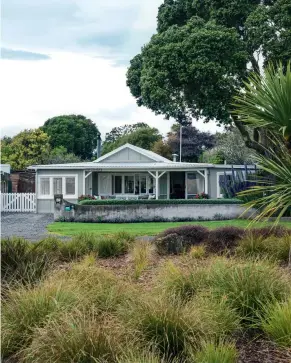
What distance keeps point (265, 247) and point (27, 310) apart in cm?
533

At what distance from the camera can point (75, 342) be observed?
3965 millimetres

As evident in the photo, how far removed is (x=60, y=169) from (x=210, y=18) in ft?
40.5

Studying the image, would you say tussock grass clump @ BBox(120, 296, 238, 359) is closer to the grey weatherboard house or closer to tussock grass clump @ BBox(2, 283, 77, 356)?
tussock grass clump @ BBox(2, 283, 77, 356)

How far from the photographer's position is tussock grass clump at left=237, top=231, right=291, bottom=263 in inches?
340

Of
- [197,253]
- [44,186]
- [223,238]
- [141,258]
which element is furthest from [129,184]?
[141,258]

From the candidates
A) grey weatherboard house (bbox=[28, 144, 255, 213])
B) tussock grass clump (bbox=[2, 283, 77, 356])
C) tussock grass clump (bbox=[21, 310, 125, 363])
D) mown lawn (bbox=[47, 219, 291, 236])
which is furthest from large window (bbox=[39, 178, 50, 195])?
tussock grass clump (bbox=[21, 310, 125, 363])

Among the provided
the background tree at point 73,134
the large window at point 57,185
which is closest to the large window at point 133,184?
the large window at point 57,185

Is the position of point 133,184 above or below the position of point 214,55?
below

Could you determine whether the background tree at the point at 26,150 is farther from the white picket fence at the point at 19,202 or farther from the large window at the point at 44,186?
the large window at the point at 44,186

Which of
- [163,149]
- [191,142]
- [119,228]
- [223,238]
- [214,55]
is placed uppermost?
[191,142]

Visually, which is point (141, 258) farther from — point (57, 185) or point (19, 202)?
point (19, 202)

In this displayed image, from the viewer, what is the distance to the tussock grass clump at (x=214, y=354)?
381 centimetres

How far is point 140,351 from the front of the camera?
4.07 meters

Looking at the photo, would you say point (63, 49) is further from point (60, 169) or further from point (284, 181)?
point (60, 169)
